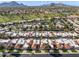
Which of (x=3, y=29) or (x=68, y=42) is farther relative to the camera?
(x=3, y=29)

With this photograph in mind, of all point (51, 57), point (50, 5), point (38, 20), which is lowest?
point (51, 57)

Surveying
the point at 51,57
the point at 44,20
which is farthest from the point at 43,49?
the point at 44,20

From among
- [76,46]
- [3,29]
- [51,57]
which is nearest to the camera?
[51,57]

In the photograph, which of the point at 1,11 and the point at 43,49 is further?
the point at 1,11

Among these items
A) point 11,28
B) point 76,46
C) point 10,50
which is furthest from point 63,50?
point 11,28

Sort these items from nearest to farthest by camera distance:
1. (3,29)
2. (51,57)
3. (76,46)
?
(51,57)
(76,46)
(3,29)

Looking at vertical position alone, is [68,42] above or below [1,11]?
below

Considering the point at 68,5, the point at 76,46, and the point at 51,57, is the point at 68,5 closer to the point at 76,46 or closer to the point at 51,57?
the point at 76,46

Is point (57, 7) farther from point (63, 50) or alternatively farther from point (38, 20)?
point (63, 50)

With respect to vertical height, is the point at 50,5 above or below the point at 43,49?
above
